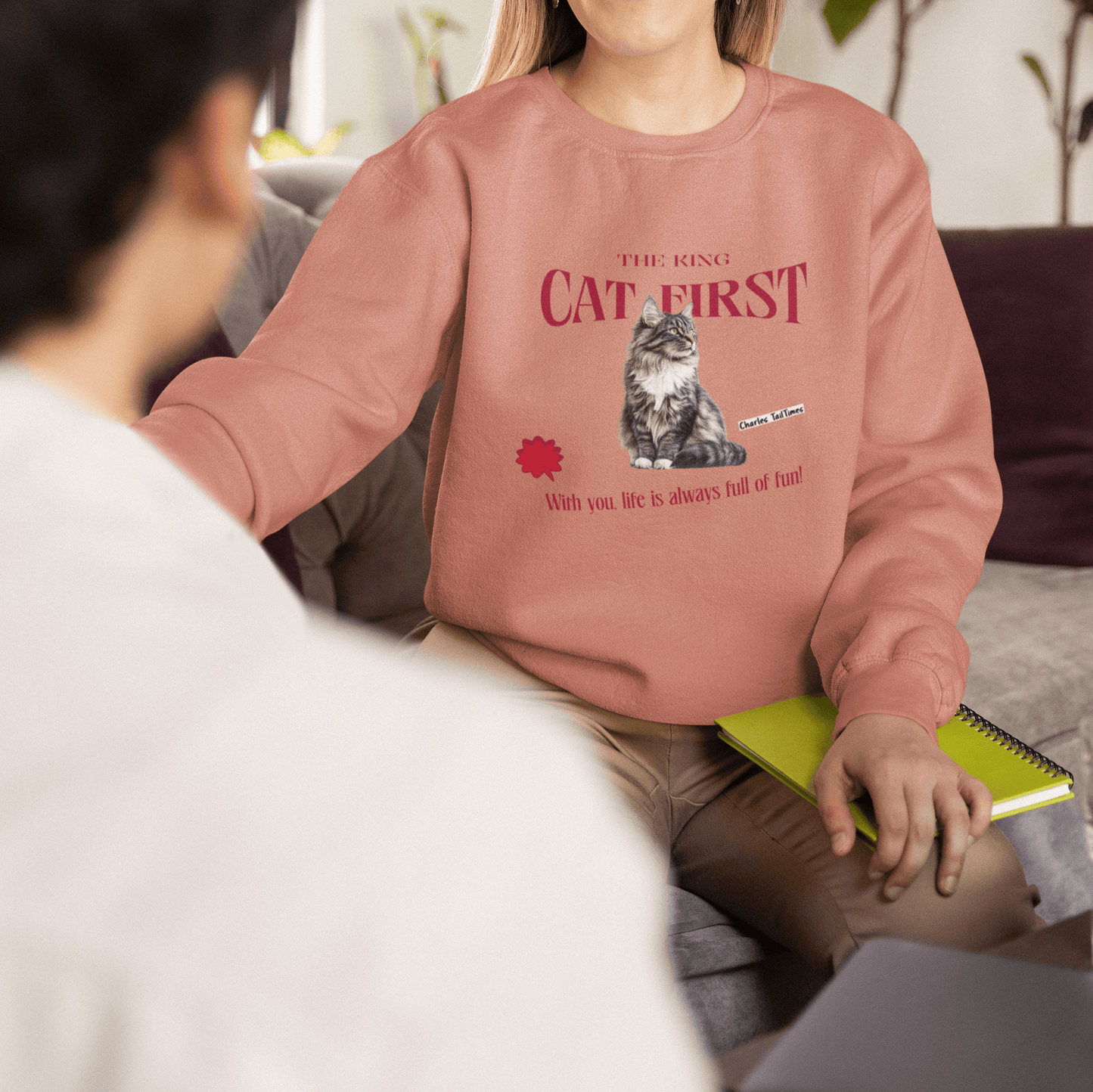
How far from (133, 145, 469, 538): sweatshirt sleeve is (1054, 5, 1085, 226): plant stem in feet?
8.50

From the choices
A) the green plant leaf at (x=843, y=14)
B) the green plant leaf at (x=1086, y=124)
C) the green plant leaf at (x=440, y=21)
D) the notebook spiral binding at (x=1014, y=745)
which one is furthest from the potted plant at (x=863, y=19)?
the notebook spiral binding at (x=1014, y=745)

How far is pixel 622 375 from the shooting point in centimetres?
90

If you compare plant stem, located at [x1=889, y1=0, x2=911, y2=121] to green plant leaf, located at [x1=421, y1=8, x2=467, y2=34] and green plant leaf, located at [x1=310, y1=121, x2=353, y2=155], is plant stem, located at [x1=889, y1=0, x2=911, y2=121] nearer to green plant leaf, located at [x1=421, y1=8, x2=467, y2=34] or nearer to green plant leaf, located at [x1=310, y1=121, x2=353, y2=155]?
green plant leaf, located at [x1=421, y1=8, x2=467, y2=34]

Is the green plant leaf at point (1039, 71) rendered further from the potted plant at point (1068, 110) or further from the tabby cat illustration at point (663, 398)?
the tabby cat illustration at point (663, 398)

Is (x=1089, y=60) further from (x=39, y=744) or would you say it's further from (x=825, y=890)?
(x=39, y=744)

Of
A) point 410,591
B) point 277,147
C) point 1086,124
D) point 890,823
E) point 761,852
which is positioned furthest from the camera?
point 1086,124

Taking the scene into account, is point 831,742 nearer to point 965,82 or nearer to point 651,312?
point 651,312

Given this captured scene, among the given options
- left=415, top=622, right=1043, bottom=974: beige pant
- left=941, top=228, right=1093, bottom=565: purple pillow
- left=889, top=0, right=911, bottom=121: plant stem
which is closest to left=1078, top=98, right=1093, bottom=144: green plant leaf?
left=889, top=0, right=911, bottom=121: plant stem

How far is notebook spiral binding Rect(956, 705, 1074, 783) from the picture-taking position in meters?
0.81

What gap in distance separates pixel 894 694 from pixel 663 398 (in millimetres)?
312

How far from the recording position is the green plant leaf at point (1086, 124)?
2762 millimetres

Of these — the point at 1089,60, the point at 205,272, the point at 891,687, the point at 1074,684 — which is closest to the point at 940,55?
the point at 1089,60

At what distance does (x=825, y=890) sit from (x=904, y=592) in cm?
26

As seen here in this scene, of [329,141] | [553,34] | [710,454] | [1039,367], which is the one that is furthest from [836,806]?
[329,141]
